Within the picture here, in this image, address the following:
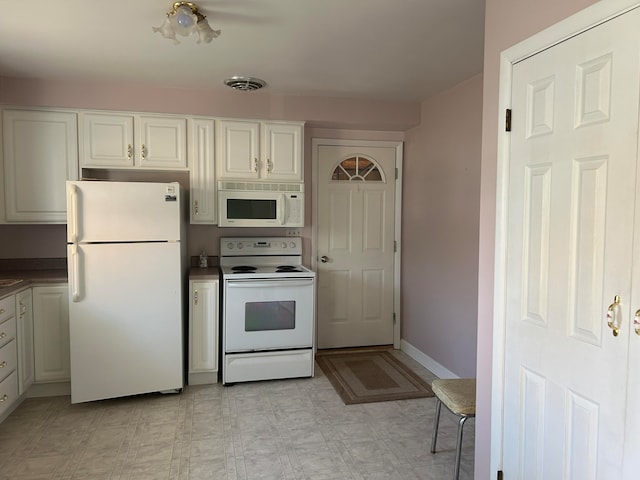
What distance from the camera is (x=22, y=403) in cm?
321

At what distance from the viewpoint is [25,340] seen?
3.11m

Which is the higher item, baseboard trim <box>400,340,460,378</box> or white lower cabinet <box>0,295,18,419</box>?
white lower cabinet <box>0,295,18,419</box>

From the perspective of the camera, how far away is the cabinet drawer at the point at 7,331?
278 cm

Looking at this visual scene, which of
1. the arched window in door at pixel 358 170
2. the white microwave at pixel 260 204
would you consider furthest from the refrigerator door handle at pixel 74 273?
the arched window in door at pixel 358 170

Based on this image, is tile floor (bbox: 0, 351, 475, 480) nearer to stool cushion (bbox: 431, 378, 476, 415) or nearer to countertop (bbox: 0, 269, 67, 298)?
stool cushion (bbox: 431, 378, 476, 415)

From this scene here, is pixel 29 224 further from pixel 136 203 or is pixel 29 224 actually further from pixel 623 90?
pixel 623 90

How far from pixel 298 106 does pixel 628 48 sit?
2.78 metres

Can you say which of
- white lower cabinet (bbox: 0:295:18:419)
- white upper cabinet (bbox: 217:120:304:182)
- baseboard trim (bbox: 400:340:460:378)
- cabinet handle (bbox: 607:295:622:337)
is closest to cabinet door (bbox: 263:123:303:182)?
white upper cabinet (bbox: 217:120:304:182)

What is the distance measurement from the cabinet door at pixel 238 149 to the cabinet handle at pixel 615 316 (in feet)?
9.44

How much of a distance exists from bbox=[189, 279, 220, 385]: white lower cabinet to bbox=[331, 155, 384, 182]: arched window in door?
1.64 meters

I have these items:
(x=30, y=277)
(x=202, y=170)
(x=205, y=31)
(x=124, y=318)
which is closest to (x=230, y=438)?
(x=124, y=318)

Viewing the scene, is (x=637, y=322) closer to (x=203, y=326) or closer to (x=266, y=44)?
(x=266, y=44)

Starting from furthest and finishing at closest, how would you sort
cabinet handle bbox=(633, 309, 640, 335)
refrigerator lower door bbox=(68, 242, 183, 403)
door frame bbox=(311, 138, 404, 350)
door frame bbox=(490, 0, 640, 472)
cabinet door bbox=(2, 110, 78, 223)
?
door frame bbox=(311, 138, 404, 350) → cabinet door bbox=(2, 110, 78, 223) → refrigerator lower door bbox=(68, 242, 183, 403) → door frame bbox=(490, 0, 640, 472) → cabinet handle bbox=(633, 309, 640, 335)

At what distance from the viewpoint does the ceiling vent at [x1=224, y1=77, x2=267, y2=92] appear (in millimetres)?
3300
